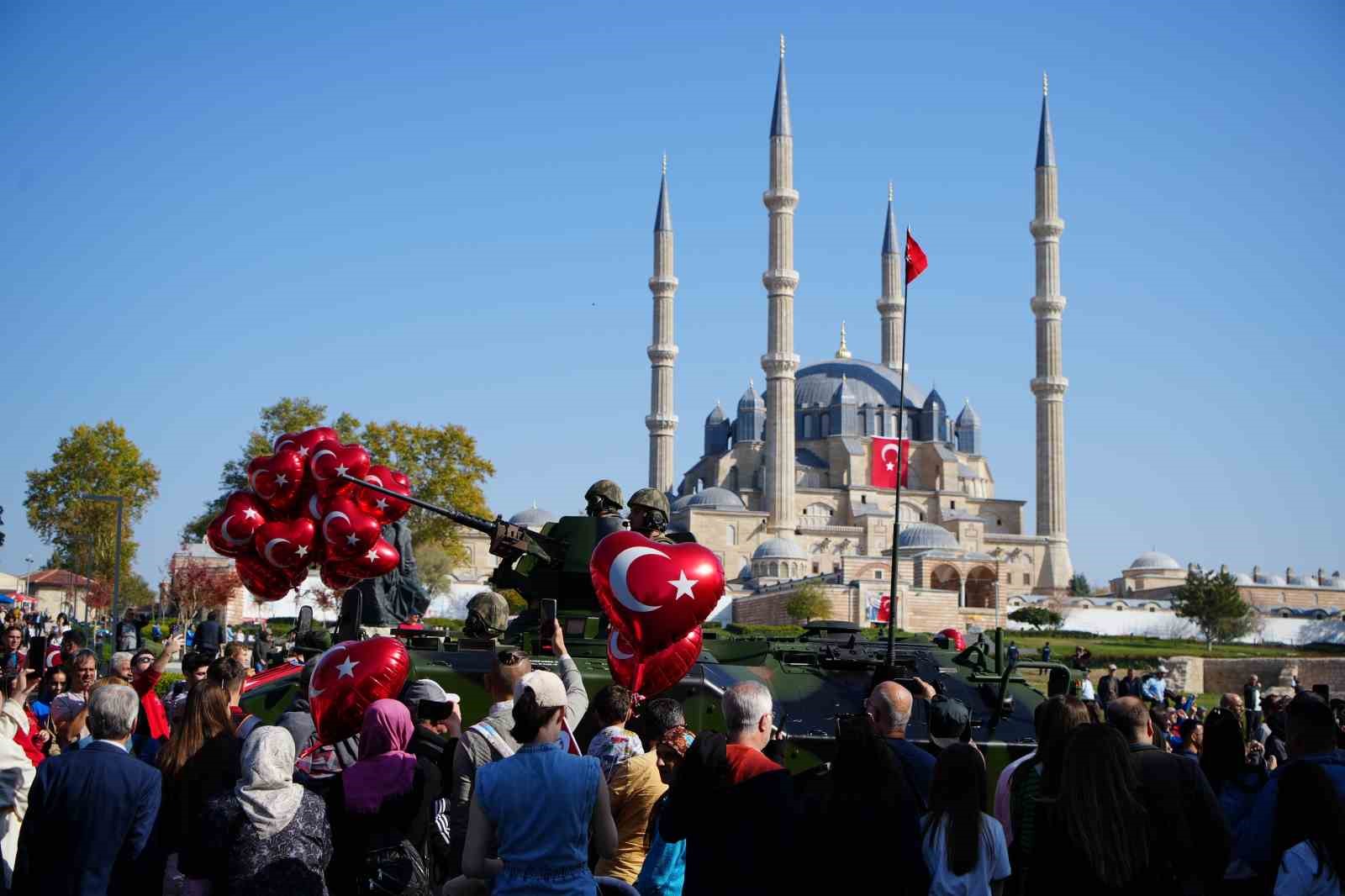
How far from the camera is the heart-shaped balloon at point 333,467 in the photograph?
37.3 feet

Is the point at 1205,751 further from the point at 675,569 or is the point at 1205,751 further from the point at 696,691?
the point at 696,691

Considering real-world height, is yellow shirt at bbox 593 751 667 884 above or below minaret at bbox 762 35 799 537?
below

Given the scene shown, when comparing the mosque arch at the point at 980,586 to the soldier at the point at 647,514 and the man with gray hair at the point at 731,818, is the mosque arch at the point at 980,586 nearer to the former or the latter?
the soldier at the point at 647,514

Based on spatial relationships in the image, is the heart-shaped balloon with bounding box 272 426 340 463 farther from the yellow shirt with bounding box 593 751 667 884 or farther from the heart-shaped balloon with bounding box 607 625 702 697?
the yellow shirt with bounding box 593 751 667 884

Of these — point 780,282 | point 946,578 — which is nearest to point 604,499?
point 780,282

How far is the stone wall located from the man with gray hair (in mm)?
41091

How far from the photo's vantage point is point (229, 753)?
561cm

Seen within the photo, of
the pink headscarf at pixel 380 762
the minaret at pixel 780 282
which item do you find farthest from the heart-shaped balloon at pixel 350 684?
the minaret at pixel 780 282

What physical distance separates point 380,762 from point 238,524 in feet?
21.1

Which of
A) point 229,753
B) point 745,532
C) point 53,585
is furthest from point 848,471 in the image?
point 229,753

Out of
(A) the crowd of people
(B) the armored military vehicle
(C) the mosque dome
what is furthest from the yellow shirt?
(C) the mosque dome

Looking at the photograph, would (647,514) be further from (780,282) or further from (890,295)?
(890,295)

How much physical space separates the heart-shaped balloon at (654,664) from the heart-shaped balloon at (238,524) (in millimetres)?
4404

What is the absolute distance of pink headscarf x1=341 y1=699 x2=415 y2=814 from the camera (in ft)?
17.2
